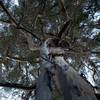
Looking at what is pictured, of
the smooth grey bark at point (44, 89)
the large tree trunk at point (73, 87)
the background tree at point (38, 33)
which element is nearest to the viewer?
the large tree trunk at point (73, 87)

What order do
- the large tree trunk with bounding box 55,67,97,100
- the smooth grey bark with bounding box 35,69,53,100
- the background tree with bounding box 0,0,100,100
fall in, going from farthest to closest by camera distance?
1. the background tree with bounding box 0,0,100,100
2. the smooth grey bark with bounding box 35,69,53,100
3. the large tree trunk with bounding box 55,67,97,100

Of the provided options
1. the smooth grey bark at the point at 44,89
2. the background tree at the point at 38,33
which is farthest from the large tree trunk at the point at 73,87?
the background tree at the point at 38,33

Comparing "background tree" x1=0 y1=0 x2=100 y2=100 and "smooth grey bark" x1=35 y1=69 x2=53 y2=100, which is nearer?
"smooth grey bark" x1=35 y1=69 x2=53 y2=100

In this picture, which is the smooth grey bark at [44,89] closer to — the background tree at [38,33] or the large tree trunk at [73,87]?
the large tree trunk at [73,87]

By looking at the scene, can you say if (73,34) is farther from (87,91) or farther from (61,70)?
(87,91)

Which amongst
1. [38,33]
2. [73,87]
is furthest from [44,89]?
[38,33]

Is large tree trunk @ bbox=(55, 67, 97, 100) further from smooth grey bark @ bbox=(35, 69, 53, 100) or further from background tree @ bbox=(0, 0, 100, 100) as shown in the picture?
background tree @ bbox=(0, 0, 100, 100)

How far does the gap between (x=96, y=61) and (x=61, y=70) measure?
201cm

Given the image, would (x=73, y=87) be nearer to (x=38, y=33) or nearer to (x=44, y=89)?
(x=44, y=89)

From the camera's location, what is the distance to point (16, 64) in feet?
12.6

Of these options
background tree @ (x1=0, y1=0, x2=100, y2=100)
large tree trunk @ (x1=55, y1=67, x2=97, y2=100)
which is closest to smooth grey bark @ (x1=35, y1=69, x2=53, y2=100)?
large tree trunk @ (x1=55, y1=67, x2=97, y2=100)

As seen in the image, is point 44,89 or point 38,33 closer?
point 44,89

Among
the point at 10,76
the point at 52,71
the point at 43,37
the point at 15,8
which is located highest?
the point at 15,8

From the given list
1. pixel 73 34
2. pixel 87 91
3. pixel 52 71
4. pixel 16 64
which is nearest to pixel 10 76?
pixel 16 64
